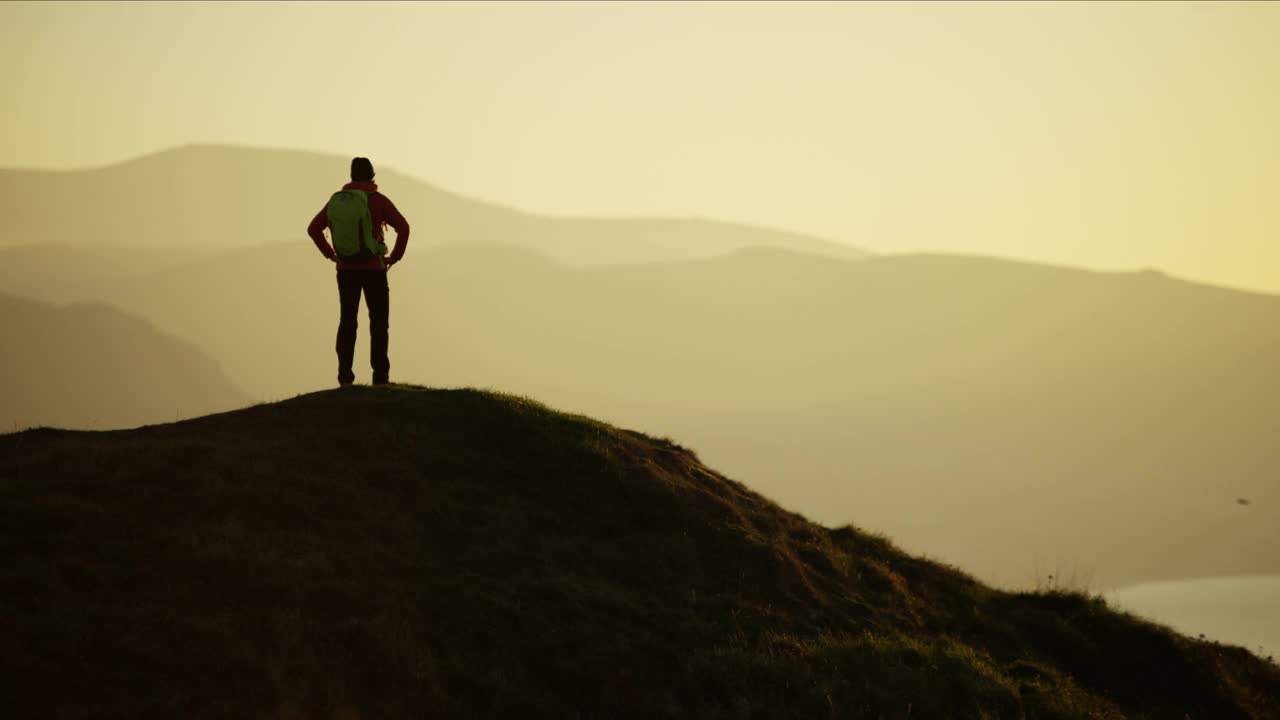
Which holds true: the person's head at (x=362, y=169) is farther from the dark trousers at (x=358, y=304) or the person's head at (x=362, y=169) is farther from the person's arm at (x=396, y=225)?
the dark trousers at (x=358, y=304)

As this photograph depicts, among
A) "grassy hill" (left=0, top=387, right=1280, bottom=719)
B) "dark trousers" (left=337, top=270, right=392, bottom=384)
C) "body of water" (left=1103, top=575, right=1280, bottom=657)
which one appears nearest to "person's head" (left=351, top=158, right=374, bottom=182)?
"dark trousers" (left=337, top=270, right=392, bottom=384)

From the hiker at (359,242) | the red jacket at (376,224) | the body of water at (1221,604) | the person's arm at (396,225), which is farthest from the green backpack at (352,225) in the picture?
the body of water at (1221,604)

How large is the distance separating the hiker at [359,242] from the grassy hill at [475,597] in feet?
5.21

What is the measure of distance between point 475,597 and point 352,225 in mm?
7825

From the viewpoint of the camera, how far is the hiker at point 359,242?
1611cm

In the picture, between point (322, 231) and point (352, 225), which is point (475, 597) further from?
point (322, 231)

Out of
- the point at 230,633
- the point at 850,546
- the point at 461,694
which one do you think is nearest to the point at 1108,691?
the point at 850,546

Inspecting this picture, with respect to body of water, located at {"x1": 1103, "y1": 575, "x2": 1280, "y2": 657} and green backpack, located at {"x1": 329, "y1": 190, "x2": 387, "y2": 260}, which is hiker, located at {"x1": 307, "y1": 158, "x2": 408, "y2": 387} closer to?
green backpack, located at {"x1": 329, "y1": 190, "x2": 387, "y2": 260}

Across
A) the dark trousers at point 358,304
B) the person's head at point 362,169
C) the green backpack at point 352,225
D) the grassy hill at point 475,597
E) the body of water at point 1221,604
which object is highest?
the person's head at point 362,169

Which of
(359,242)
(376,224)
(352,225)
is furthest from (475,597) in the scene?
(376,224)

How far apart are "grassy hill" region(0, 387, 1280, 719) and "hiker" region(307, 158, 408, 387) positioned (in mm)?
1587

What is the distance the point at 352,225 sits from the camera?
16125 millimetres

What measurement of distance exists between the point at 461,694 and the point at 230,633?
7.61ft

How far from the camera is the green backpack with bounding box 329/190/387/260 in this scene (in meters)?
16.1
